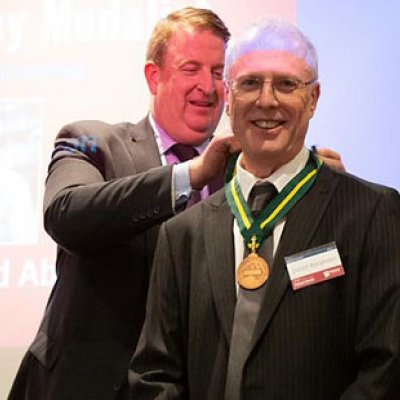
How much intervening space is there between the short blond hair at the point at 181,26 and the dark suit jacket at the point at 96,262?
0.28 metres

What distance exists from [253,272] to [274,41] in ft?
1.55

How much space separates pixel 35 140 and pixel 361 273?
5.30 feet

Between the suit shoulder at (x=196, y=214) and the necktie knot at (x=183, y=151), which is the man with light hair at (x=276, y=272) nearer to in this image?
the suit shoulder at (x=196, y=214)

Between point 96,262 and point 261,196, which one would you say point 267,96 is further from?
point 96,262

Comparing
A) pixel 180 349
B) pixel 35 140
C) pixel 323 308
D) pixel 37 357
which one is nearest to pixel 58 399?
pixel 37 357

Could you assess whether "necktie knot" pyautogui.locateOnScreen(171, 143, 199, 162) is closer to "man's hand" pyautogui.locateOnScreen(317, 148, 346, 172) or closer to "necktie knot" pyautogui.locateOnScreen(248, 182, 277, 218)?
"man's hand" pyautogui.locateOnScreen(317, 148, 346, 172)

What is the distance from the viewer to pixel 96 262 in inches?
84.7

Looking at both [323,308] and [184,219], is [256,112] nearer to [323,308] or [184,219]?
[184,219]

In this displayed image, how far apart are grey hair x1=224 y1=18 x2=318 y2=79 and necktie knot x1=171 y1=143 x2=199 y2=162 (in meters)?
0.53

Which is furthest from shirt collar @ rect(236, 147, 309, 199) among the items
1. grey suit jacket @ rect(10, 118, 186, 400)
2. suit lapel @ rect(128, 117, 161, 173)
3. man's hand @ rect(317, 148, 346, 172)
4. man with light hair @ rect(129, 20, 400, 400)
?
suit lapel @ rect(128, 117, 161, 173)


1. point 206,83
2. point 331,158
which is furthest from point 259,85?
point 206,83

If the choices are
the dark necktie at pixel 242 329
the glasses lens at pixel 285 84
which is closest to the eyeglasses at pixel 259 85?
the glasses lens at pixel 285 84

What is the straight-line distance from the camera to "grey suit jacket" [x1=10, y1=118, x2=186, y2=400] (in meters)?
2.03

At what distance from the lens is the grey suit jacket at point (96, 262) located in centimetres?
203
